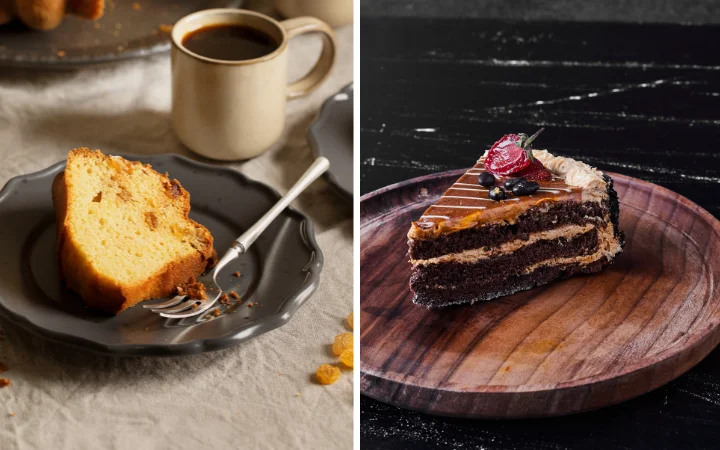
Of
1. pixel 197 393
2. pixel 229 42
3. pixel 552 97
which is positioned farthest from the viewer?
pixel 552 97

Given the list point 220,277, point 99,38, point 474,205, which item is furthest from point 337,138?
point 99,38

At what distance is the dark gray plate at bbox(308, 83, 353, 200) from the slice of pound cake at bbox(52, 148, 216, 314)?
0.81 feet

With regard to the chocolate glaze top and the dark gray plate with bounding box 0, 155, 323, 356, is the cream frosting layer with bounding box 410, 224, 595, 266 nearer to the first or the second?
the chocolate glaze top

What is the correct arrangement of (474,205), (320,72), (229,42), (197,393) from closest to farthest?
(197,393), (474,205), (229,42), (320,72)

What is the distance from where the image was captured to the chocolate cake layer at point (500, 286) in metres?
1.22

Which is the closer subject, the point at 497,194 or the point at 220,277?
the point at 220,277

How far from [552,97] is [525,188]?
1.58 feet

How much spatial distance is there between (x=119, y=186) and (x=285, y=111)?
42 cm

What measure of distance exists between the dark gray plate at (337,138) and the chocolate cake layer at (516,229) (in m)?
0.14

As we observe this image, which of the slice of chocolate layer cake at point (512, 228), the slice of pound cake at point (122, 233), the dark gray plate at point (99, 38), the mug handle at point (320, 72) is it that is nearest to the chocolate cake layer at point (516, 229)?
the slice of chocolate layer cake at point (512, 228)

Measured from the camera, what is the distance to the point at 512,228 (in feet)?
4.11

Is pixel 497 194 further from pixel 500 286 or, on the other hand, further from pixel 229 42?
pixel 229 42

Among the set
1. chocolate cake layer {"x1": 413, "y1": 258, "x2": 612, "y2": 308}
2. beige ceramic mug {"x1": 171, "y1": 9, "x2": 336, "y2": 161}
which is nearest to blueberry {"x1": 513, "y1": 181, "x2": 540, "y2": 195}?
chocolate cake layer {"x1": 413, "y1": 258, "x2": 612, "y2": 308}

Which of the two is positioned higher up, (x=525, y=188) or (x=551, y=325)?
(x=525, y=188)
